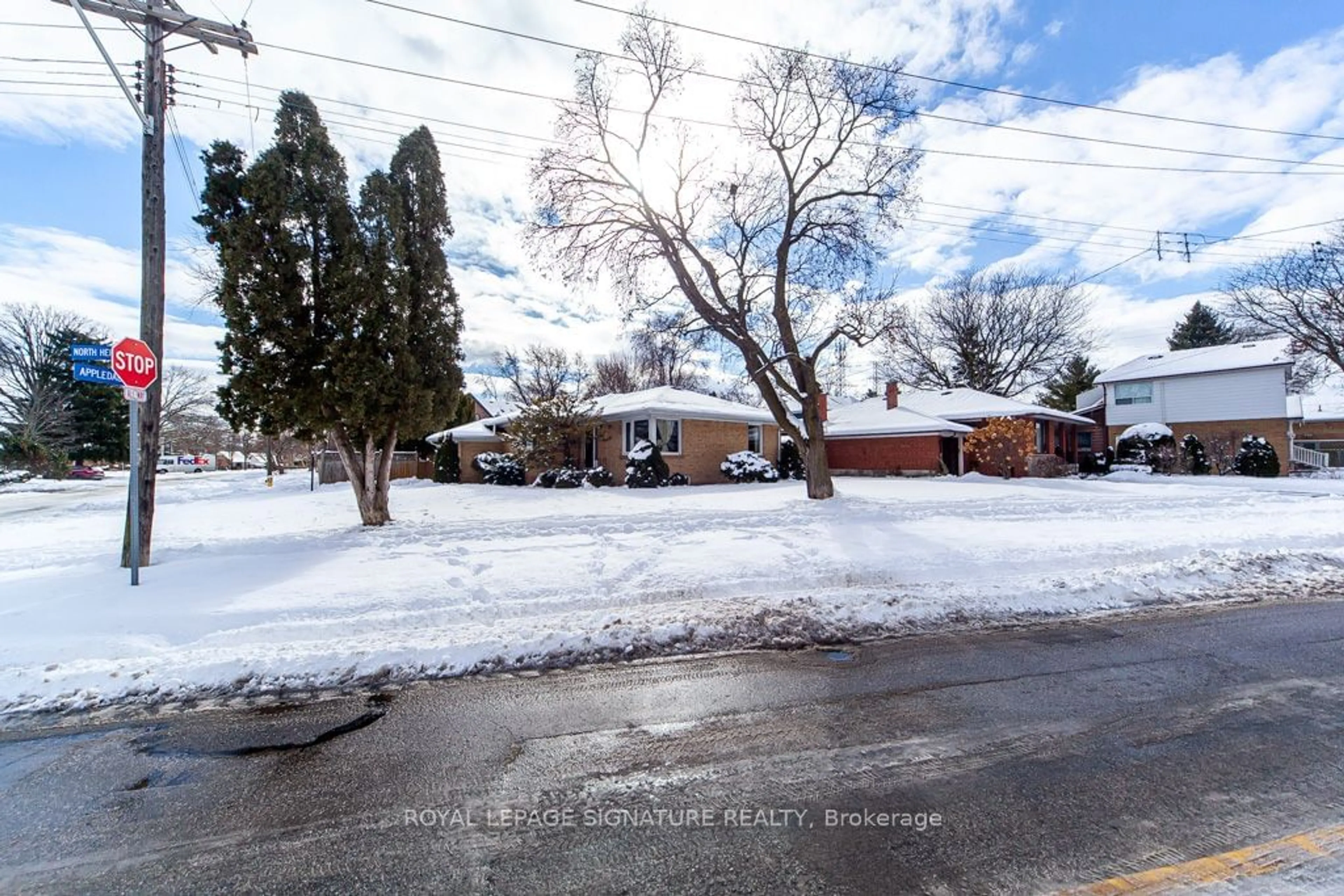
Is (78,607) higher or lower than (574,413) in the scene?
lower

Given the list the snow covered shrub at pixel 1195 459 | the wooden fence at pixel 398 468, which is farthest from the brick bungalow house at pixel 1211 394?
the wooden fence at pixel 398 468

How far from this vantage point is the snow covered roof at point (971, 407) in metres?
26.7

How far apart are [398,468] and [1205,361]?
42139 millimetres

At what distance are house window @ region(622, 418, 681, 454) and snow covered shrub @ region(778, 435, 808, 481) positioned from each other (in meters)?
5.07

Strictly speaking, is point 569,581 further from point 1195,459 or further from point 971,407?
point 1195,459

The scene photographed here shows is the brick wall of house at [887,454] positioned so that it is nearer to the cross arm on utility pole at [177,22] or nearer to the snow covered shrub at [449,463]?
the snow covered shrub at [449,463]

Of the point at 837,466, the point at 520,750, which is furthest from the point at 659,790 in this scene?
the point at 837,466

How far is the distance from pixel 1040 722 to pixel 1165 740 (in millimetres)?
594

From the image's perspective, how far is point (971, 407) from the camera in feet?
93.5

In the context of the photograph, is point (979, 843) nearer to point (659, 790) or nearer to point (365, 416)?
point (659, 790)

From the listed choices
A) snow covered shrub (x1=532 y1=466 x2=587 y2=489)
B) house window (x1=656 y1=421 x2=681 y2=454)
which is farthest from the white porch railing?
snow covered shrub (x1=532 y1=466 x2=587 y2=489)

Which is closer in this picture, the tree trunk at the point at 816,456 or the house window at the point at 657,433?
the tree trunk at the point at 816,456

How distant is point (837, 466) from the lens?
30.5m

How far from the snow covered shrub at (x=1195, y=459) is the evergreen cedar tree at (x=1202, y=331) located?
25212 mm
